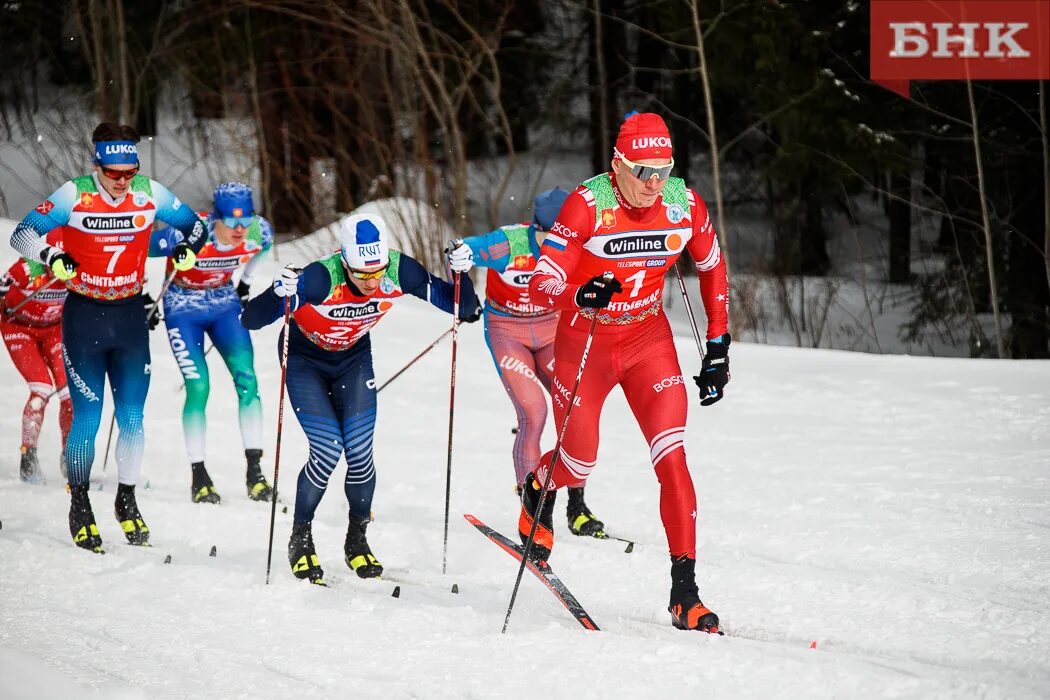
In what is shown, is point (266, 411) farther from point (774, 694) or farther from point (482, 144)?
point (482, 144)

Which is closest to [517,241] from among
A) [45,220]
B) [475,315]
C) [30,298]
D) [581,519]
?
[475,315]

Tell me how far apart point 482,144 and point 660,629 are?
71.2 feet

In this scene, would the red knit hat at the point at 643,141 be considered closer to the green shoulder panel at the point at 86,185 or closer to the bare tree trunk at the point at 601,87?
the green shoulder panel at the point at 86,185

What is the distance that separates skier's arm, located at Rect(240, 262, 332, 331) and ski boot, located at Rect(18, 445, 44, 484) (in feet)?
10.1

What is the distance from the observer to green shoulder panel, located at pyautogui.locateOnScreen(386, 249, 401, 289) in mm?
5641

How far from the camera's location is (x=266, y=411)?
980cm

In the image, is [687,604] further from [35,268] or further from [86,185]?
[35,268]

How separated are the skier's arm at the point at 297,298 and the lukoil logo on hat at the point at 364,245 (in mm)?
182

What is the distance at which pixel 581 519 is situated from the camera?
6.52 metres

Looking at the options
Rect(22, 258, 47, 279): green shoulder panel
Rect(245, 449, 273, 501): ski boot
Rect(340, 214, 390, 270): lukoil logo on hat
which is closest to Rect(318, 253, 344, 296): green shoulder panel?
Rect(340, 214, 390, 270): lukoil logo on hat

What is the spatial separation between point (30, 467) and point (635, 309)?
4.76 m

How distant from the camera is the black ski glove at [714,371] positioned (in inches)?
198

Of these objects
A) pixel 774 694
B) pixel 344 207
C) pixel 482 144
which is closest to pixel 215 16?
pixel 344 207

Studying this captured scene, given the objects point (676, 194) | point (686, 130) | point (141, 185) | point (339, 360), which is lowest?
point (339, 360)
